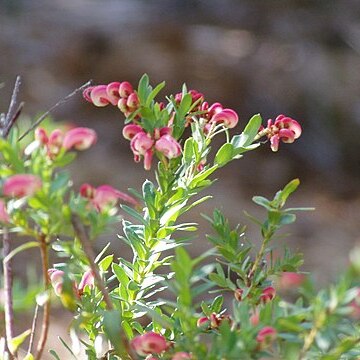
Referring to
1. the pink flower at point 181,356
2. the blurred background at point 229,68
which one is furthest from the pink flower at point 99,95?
the blurred background at point 229,68

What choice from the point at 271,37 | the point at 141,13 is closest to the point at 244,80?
the point at 271,37

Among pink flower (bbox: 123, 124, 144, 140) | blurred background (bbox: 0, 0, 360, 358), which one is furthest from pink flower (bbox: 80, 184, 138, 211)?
blurred background (bbox: 0, 0, 360, 358)

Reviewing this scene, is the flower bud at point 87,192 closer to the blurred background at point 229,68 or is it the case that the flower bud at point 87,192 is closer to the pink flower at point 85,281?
the pink flower at point 85,281

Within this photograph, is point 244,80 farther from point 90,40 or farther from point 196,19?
point 90,40

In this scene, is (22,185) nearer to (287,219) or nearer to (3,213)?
(3,213)

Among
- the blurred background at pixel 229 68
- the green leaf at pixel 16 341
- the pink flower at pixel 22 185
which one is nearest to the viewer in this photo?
the pink flower at pixel 22 185

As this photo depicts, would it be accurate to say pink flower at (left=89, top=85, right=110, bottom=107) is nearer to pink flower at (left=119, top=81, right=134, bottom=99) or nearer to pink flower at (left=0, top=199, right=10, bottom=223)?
pink flower at (left=119, top=81, right=134, bottom=99)

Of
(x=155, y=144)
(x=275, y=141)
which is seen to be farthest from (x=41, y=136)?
(x=275, y=141)
